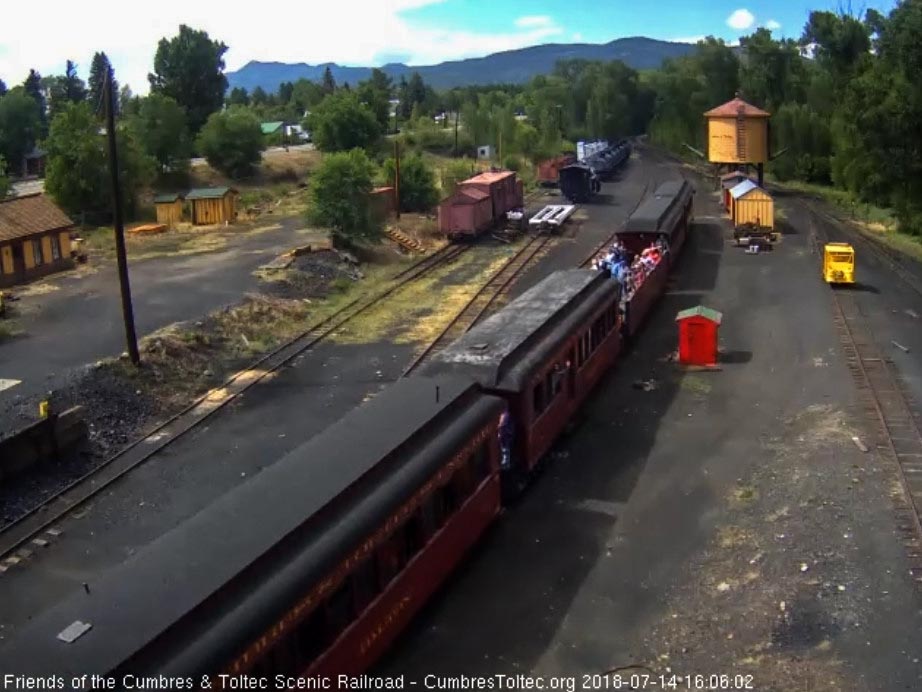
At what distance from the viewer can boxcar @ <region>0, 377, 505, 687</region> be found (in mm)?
7438

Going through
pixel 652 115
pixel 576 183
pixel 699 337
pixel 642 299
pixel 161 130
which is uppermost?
pixel 652 115

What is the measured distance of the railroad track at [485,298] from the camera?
79.5ft

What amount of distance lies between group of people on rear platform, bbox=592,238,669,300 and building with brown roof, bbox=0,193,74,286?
22239 mm

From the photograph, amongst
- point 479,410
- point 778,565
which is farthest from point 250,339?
point 778,565

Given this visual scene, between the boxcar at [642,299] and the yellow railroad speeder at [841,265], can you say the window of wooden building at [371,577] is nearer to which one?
the boxcar at [642,299]

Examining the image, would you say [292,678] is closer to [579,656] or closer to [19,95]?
[579,656]

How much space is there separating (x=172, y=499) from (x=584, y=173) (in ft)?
142

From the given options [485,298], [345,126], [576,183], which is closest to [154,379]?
[485,298]

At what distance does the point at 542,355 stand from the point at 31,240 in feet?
90.7

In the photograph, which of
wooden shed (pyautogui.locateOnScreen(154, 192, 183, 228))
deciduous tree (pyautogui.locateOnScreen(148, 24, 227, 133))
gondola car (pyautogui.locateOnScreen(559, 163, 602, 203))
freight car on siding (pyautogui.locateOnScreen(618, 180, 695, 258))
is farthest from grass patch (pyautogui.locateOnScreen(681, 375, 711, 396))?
deciduous tree (pyautogui.locateOnScreen(148, 24, 227, 133))

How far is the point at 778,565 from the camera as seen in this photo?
12781mm

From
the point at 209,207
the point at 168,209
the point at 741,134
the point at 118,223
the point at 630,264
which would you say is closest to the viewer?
the point at 118,223

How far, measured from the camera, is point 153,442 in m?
18.5

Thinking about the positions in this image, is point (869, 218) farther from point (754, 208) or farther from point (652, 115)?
point (652, 115)
